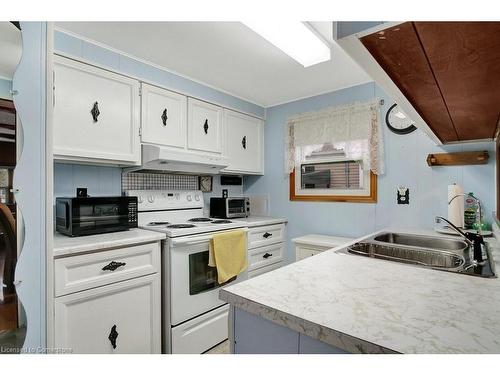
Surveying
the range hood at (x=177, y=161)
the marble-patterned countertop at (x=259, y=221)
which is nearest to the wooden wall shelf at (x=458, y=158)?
the marble-patterned countertop at (x=259, y=221)

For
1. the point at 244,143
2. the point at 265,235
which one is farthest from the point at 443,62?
the point at 244,143

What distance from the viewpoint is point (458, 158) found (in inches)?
80.0

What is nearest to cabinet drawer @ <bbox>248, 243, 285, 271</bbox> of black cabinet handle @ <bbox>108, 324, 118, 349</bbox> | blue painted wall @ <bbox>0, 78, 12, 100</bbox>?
black cabinet handle @ <bbox>108, 324, 118, 349</bbox>

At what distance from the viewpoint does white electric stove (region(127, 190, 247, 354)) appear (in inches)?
72.9

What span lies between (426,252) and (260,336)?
105 centimetres

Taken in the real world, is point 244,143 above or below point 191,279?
above

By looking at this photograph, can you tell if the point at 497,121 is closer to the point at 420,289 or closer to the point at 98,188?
the point at 420,289

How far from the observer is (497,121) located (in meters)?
1.32

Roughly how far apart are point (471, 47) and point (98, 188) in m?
2.26

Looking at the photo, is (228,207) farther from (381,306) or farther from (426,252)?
(381,306)

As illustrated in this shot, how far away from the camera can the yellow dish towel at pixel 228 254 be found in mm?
2094

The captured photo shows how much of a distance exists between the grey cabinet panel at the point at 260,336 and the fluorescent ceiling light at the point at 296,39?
147cm

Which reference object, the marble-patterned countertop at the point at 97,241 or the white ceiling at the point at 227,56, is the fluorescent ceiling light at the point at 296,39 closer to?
the white ceiling at the point at 227,56

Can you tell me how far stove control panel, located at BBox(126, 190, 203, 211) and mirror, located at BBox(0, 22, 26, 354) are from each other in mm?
1218
